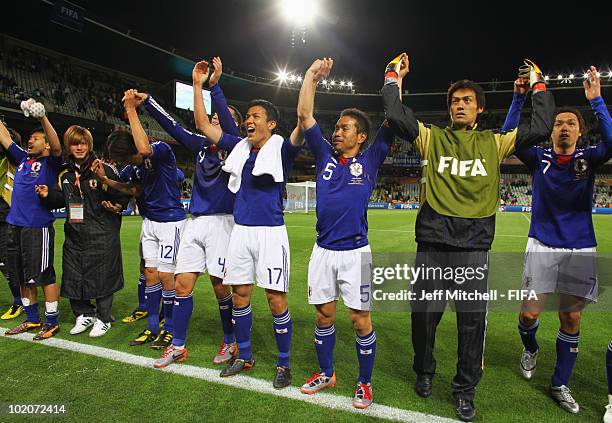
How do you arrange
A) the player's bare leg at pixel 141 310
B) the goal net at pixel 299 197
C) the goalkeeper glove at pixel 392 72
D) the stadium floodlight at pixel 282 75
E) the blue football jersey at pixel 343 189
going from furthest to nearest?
Result: the stadium floodlight at pixel 282 75
the goal net at pixel 299 197
the player's bare leg at pixel 141 310
the blue football jersey at pixel 343 189
the goalkeeper glove at pixel 392 72

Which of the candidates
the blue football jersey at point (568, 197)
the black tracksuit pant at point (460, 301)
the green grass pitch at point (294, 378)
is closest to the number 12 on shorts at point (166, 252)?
the green grass pitch at point (294, 378)

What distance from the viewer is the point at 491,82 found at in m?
38.1

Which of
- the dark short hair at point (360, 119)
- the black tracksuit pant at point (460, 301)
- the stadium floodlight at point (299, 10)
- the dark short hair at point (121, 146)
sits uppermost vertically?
the stadium floodlight at point (299, 10)

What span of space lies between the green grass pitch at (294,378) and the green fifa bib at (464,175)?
1367 mm

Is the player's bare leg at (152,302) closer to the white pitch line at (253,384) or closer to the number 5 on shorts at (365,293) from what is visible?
the white pitch line at (253,384)

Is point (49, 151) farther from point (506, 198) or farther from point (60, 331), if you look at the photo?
point (506, 198)

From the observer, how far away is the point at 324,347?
119 inches

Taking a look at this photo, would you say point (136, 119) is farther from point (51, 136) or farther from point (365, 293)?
point (365, 293)

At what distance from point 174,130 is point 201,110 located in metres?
0.45

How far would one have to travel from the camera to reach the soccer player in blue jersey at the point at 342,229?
285 centimetres

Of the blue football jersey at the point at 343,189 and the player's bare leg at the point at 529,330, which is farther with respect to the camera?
the player's bare leg at the point at 529,330

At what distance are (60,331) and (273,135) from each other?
3.26 metres

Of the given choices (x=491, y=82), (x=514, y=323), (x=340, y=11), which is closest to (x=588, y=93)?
(x=514, y=323)

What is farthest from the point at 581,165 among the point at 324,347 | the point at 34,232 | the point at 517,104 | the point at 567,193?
the point at 34,232
